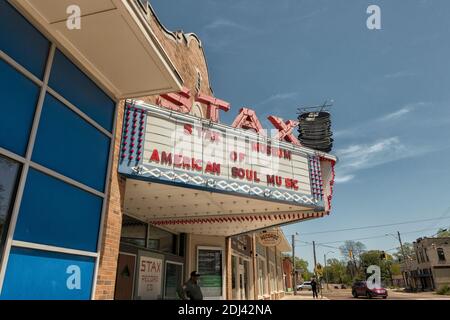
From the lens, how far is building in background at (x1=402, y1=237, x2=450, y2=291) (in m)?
51.7

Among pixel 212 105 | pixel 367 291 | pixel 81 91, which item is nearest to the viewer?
pixel 81 91

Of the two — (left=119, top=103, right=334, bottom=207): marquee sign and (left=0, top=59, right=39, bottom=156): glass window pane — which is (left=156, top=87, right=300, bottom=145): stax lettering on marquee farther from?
(left=0, top=59, right=39, bottom=156): glass window pane

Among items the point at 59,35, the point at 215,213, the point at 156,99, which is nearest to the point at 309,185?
the point at 215,213

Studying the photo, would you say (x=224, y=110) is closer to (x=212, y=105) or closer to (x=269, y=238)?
(x=212, y=105)

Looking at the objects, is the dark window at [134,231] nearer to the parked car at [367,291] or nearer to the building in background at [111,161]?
the building in background at [111,161]

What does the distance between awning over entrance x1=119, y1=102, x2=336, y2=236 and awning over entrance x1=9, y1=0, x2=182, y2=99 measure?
1.29 meters

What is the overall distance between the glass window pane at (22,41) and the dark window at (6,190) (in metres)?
1.57

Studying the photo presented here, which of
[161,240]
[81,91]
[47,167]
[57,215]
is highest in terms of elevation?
[81,91]

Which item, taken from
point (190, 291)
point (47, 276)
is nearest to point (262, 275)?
point (190, 291)

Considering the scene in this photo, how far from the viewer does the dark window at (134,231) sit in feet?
35.8

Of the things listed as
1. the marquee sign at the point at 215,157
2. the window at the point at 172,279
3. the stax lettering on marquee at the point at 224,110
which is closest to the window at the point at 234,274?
the window at the point at 172,279

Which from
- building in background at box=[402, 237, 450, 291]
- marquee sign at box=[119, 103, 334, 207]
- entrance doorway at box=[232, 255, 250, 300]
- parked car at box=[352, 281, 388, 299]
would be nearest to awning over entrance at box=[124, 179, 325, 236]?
marquee sign at box=[119, 103, 334, 207]

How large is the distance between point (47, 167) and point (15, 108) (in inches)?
40.6

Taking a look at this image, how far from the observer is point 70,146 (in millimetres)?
5871
